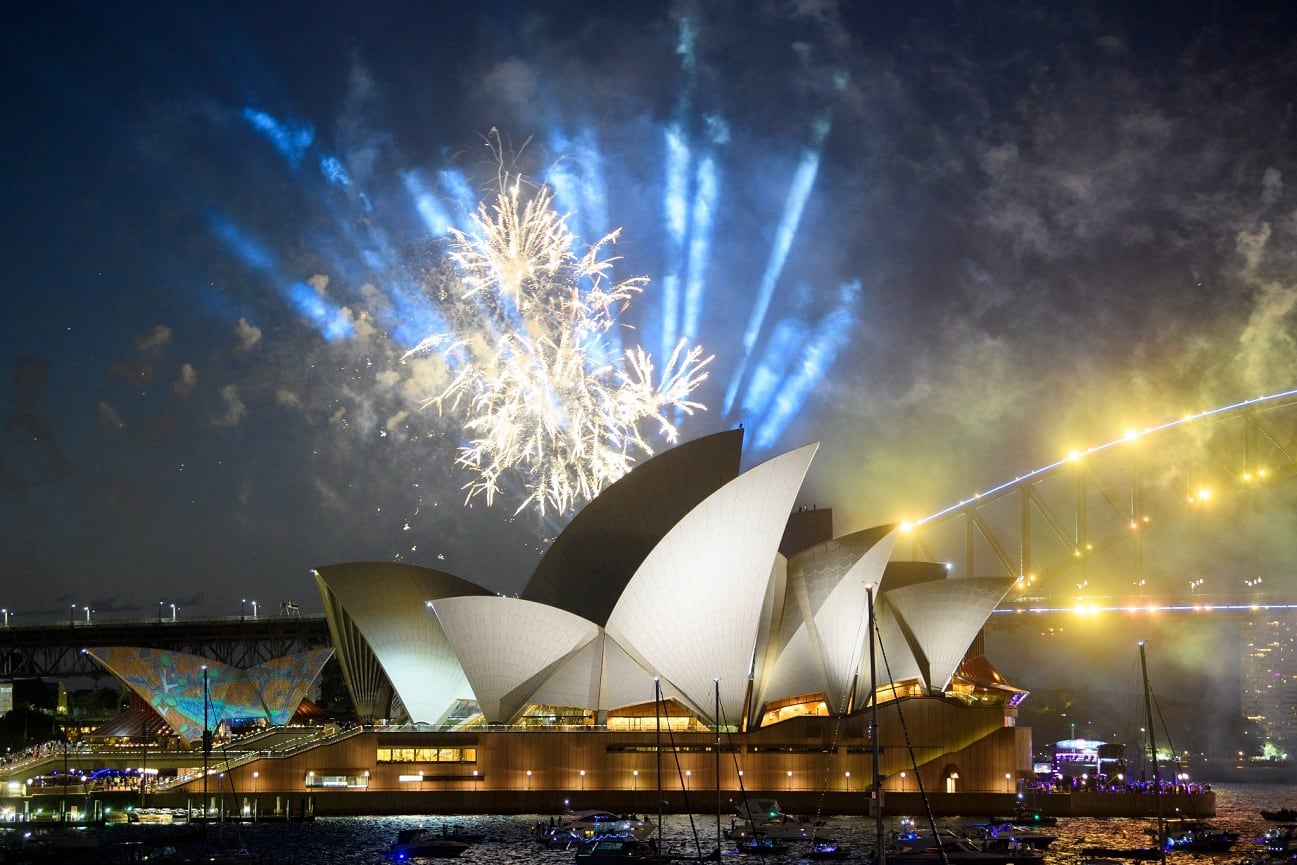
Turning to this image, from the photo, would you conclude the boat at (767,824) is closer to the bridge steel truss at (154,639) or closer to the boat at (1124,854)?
the boat at (1124,854)

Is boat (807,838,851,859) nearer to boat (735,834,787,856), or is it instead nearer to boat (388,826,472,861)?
boat (735,834,787,856)

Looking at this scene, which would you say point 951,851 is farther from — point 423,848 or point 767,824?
point 423,848

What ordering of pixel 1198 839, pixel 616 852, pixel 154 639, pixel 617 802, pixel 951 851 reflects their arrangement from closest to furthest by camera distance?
1. pixel 951 851
2. pixel 616 852
3. pixel 1198 839
4. pixel 617 802
5. pixel 154 639

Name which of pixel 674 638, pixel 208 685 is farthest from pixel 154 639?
pixel 674 638

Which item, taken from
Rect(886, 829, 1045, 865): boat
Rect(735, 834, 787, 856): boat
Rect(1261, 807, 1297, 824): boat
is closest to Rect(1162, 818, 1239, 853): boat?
Rect(886, 829, 1045, 865): boat

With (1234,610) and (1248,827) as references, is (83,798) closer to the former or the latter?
(1248,827)
